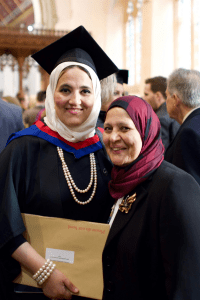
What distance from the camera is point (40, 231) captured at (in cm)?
164

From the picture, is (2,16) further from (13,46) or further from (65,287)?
(65,287)

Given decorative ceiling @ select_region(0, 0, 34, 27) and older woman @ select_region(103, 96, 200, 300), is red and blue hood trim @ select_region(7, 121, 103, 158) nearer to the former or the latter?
older woman @ select_region(103, 96, 200, 300)

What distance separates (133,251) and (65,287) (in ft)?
1.58

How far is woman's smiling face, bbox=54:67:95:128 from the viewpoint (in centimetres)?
171

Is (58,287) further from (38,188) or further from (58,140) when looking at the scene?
(58,140)

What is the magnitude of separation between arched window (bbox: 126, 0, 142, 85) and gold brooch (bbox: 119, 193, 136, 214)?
15.3 m

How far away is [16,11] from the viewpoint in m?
16.4

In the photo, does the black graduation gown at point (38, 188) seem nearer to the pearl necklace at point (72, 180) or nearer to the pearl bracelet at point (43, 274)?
the pearl necklace at point (72, 180)

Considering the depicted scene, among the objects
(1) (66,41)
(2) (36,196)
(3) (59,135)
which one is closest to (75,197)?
(2) (36,196)

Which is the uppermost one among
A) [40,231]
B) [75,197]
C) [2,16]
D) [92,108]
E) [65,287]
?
[2,16]

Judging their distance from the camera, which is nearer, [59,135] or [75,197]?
[75,197]

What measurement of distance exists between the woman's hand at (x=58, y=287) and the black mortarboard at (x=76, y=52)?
1154 mm

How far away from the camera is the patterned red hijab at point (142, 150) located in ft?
4.64

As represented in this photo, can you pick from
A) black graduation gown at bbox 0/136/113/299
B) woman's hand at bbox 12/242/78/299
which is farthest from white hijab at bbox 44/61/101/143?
woman's hand at bbox 12/242/78/299
